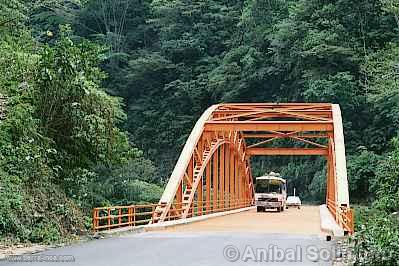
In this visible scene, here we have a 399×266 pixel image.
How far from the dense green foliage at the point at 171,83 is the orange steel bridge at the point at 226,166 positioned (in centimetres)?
187

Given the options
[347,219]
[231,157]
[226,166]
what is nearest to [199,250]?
[347,219]

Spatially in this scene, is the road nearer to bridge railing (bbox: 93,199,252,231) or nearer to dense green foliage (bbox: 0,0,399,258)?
bridge railing (bbox: 93,199,252,231)

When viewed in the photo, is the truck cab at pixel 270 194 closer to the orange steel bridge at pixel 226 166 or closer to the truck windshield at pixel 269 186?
the truck windshield at pixel 269 186

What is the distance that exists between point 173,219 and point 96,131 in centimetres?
566

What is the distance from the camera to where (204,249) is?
1551cm

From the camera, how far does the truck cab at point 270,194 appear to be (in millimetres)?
42094

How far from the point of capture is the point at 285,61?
183 feet

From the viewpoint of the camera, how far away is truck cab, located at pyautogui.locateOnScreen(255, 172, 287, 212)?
42.1m

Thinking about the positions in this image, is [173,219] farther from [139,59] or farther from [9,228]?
[139,59]

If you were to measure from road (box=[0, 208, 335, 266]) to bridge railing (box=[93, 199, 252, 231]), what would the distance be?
3.59 feet

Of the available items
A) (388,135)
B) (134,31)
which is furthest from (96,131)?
(134,31)

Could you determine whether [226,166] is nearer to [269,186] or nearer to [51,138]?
[269,186]

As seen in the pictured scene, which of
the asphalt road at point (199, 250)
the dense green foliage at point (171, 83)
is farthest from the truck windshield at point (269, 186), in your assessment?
the asphalt road at point (199, 250)

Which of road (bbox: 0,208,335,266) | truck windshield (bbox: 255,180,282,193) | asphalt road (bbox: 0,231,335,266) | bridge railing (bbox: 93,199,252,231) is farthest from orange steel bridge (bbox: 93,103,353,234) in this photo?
asphalt road (bbox: 0,231,335,266)
